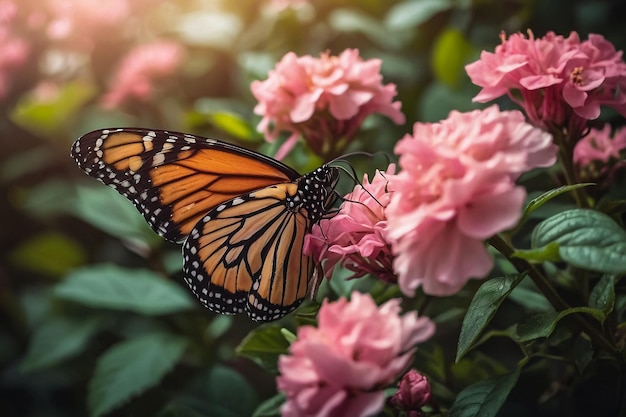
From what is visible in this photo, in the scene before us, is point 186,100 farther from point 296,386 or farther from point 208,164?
point 296,386

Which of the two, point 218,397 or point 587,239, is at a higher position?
point 587,239

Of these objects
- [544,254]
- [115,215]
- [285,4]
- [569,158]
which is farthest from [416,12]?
[544,254]

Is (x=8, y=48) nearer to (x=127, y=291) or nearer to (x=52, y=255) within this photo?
(x=52, y=255)

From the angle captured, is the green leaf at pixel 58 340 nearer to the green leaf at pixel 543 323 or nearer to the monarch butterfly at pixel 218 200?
the monarch butterfly at pixel 218 200

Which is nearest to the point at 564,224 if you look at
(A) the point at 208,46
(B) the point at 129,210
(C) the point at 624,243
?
(C) the point at 624,243

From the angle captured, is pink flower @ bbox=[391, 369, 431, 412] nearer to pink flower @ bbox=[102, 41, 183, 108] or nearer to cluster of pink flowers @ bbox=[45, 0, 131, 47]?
pink flower @ bbox=[102, 41, 183, 108]

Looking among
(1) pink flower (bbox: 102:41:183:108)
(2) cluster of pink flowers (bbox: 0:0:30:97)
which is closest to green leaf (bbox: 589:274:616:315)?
(1) pink flower (bbox: 102:41:183:108)
